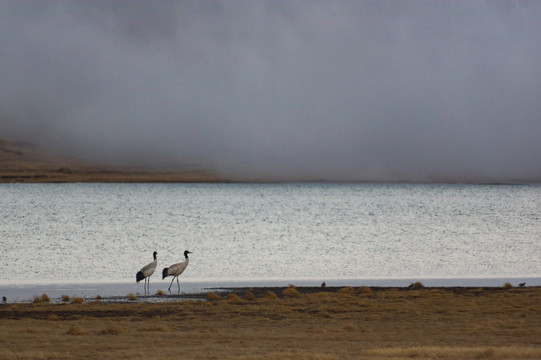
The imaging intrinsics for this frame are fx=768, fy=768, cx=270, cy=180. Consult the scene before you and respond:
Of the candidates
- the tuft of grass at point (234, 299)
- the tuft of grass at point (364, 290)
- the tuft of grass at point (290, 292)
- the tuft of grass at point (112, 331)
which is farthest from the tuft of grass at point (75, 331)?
the tuft of grass at point (364, 290)

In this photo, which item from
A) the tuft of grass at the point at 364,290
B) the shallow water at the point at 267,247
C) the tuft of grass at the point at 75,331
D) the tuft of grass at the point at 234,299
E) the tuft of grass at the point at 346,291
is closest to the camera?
the tuft of grass at the point at 75,331

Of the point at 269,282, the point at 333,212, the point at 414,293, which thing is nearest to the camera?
the point at 414,293

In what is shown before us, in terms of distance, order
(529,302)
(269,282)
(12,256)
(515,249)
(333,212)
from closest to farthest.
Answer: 1. (529,302)
2. (269,282)
3. (12,256)
4. (515,249)
5. (333,212)

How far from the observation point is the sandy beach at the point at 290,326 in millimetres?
15828

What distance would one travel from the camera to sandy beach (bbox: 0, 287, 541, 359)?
51.9 ft

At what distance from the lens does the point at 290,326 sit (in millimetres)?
20750

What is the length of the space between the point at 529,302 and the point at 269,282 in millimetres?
13499

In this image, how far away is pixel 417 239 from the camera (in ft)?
217

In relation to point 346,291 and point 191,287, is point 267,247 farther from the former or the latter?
point 346,291

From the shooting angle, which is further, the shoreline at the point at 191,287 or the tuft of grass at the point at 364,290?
the shoreline at the point at 191,287

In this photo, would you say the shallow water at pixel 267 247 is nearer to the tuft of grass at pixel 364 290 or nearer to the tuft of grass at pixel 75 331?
the tuft of grass at pixel 364 290

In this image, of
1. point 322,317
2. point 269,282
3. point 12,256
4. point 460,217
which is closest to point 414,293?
point 322,317

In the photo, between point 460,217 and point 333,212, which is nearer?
point 460,217

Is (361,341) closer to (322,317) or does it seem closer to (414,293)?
(322,317)
